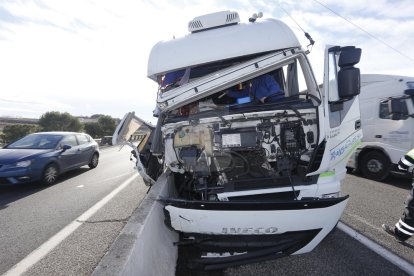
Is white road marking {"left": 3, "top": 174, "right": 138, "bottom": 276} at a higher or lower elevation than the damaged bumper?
lower

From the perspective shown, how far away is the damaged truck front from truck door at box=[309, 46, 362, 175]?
11mm

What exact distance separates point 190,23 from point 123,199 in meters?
3.94

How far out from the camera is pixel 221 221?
8.63 feet

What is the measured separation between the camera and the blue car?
6434 millimetres

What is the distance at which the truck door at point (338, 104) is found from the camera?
307 cm

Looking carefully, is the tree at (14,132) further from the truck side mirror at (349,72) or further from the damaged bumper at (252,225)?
the truck side mirror at (349,72)

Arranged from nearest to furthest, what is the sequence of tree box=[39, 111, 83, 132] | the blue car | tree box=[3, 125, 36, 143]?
the blue car
tree box=[3, 125, 36, 143]
tree box=[39, 111, 83, 132]

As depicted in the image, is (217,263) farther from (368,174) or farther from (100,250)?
(368,174)

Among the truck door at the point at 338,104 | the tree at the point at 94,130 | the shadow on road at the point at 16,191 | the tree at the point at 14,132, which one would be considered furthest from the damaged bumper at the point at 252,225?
the tree at the point at 94,130

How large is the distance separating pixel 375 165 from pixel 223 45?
6152 mm

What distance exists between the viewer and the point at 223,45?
10.8ft

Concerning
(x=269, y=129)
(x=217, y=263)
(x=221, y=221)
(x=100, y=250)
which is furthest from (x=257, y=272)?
(x=100, y=250)

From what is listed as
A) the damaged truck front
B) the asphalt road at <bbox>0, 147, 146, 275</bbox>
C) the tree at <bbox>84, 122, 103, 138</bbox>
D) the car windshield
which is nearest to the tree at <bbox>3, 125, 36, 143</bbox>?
the tree at <bbox>84, 122, 103, 138</bbox>

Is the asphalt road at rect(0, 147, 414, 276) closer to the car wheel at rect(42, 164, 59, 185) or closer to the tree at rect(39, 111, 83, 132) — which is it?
the car wheel at rect(42, 164, 59, 185)
